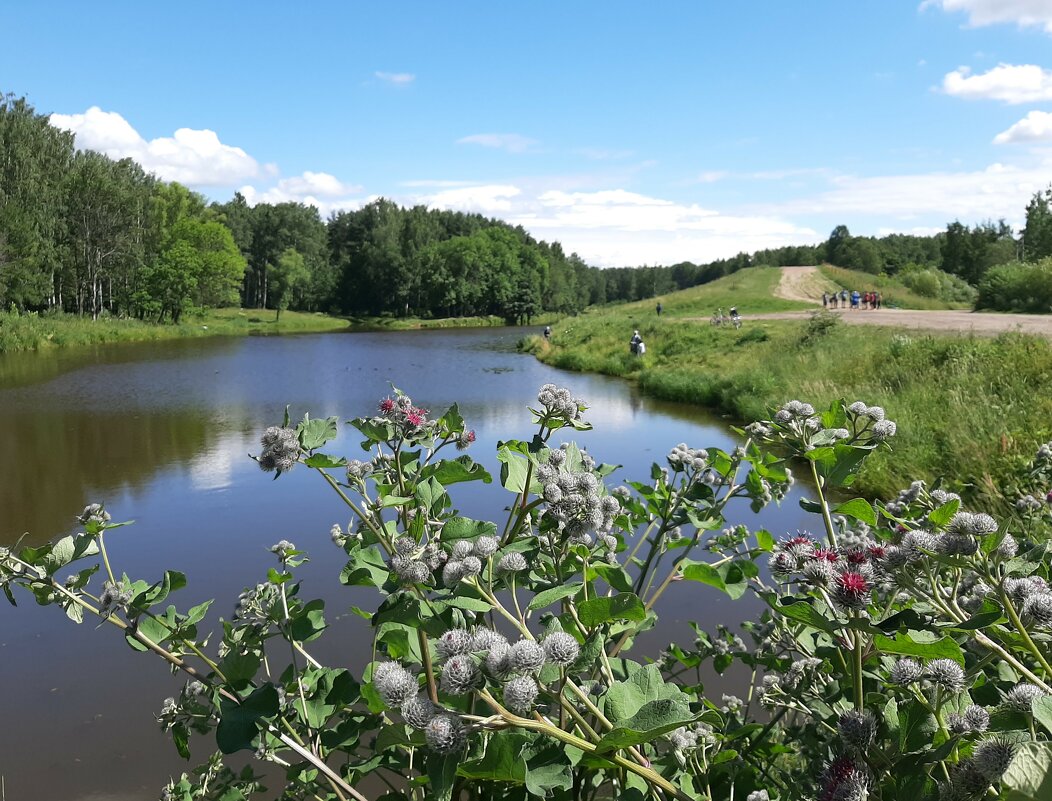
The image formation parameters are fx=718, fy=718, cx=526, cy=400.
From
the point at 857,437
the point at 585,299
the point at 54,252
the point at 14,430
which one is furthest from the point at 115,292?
the point at 585,299

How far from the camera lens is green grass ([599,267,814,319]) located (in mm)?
40312

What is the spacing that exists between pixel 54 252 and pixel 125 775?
140ft

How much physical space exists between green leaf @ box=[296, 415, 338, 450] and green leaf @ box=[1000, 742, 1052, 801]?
4.60ft

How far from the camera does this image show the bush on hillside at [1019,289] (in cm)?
2714

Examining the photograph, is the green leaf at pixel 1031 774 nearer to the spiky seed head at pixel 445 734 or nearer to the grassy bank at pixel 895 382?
the spiky seed head at pixel 445 734

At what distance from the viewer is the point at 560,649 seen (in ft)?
3.53

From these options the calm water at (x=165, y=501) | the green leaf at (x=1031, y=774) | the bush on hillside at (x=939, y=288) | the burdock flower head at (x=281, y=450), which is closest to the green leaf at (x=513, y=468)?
the burdock flower head at (x=281, y=450)

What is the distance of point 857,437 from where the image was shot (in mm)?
1807

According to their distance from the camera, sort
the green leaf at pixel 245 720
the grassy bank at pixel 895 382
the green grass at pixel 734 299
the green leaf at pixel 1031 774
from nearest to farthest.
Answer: the green leaf at pixel 1031 774 < the green leaf at pixel 245 720 < the grassy bank at pixel 895 382 < the green grass at pixel 734 299

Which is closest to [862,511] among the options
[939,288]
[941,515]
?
[941,515]

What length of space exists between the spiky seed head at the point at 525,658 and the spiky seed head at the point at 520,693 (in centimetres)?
2

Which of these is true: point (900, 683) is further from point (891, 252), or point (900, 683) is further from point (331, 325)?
point (891, 252)

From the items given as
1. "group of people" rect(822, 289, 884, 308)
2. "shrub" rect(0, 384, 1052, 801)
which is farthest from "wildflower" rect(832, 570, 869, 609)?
"group of people" rect(822, 289, 884, 308)

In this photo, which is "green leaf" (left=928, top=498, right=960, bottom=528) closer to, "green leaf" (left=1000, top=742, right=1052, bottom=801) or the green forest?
"green leaf" (left=1000, top=742, right=1052, bottom=801)
